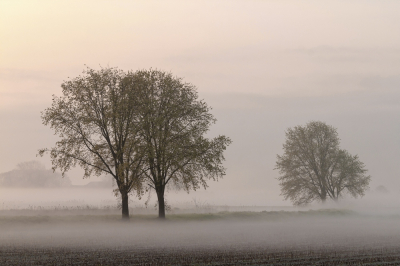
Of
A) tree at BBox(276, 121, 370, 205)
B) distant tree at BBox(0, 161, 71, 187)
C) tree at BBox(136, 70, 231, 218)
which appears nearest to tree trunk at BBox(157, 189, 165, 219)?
tree at BBox(136, 70, 231, 218)

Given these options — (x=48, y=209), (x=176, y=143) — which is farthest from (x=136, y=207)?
(x=176, y=143)

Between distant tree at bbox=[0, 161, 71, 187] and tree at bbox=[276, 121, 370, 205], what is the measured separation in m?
120

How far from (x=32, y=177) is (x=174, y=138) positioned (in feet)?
463

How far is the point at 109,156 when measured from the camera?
52.1 m

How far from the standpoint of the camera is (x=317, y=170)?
81.2 m

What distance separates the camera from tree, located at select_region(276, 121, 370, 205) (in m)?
80.8

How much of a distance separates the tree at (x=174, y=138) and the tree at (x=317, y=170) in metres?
32.6

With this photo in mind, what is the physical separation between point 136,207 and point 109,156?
517 inches

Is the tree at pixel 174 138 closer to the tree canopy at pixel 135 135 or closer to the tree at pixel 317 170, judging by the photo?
the tree canopy at pixel 135 135

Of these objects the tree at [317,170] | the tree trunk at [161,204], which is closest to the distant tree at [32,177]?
the tree at [317,170]

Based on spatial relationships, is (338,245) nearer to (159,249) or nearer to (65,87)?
(159,249)

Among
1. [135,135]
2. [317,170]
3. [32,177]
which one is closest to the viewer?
[135,135]

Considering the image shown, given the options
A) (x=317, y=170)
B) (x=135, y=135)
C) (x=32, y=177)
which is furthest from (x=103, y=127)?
(x=32, y=177)

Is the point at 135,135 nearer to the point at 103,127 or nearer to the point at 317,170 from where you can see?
the point at 103,127
